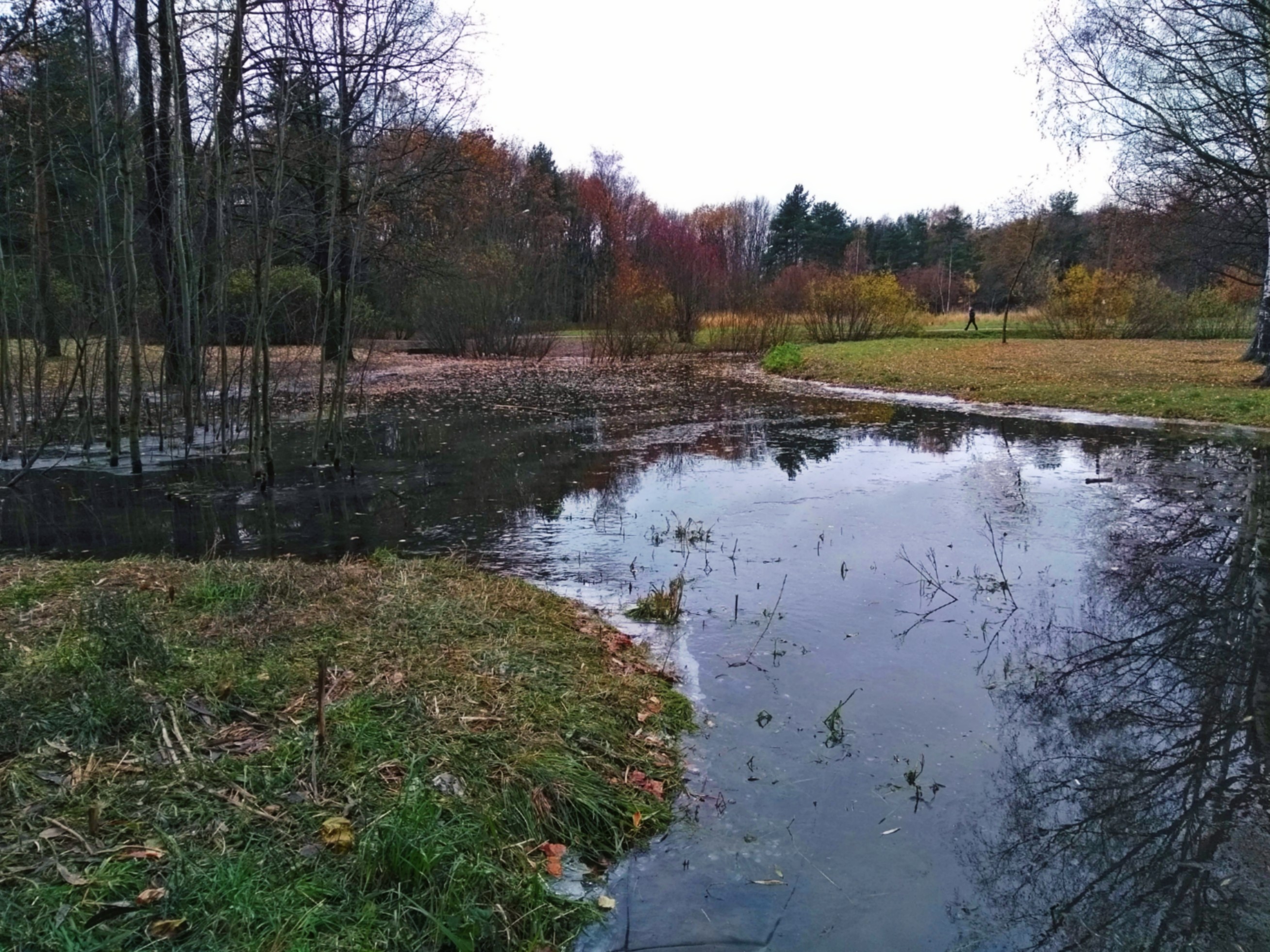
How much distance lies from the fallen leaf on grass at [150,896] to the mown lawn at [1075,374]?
1638cm

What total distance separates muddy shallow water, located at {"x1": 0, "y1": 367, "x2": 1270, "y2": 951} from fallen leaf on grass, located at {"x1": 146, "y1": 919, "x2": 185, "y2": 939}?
4.17ft

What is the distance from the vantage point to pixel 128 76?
11070mm

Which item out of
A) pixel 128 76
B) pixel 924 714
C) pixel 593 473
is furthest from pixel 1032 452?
pixel 128 76

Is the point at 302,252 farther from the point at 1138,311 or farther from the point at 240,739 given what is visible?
the point at 1138,311

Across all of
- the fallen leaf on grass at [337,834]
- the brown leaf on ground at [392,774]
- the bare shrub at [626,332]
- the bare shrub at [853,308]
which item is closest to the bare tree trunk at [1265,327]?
the bare shrub at [853,308]

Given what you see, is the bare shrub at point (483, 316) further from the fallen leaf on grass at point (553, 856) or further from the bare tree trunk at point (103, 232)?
the fallen leaf on grass at point (553, 856)

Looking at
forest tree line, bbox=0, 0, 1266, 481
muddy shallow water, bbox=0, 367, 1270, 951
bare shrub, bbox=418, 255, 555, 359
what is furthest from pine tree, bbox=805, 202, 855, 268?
muddy shallow water, bbox=0, 367, 1270, 951

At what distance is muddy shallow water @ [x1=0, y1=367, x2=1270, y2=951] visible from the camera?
3.22 m

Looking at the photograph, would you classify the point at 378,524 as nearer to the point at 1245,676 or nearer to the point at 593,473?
the point at 593,473

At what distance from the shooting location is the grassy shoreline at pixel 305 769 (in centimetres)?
267

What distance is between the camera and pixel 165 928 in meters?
2.49

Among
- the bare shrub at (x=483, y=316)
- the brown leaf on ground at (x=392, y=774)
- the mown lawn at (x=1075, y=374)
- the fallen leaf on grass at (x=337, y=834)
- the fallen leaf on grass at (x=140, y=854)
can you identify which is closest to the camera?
the fallen leaf on grass at (x=140, y=854)

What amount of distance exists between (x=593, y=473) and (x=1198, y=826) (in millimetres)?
8908

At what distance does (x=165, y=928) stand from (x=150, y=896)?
5.6 inches
